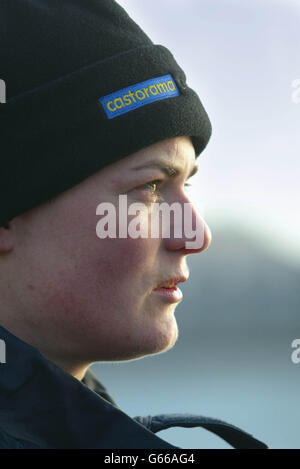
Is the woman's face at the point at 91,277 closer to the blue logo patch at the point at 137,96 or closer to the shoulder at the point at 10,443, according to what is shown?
the blue logo patch at the point at 137,96

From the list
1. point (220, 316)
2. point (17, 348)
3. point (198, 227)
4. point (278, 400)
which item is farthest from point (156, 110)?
point (220, 316)

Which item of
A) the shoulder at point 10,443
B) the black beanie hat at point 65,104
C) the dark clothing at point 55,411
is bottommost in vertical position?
the shoulder at point 10,443

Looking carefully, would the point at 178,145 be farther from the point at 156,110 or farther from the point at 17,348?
the point at 17,348

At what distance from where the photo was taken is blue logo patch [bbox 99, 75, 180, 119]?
1.92m

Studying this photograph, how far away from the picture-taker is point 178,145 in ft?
6.56

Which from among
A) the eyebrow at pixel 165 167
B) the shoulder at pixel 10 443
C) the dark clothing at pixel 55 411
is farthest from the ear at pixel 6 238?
the shoulder at pixel 10 443

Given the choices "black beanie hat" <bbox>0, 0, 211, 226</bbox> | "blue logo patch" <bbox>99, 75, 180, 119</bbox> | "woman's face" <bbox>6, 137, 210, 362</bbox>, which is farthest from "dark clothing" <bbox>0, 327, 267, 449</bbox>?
"blue logo patch" <bbox>99, 75, 180, 119</bbox>

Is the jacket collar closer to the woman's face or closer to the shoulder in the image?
the shoulder

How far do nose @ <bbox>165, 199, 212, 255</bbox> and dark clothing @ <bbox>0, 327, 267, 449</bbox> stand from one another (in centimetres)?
51

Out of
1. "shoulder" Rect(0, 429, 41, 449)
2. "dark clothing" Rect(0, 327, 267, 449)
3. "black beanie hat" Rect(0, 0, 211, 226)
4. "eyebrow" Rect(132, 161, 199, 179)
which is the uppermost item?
"black beanie hat" Rect(0, 0, 211, 226)

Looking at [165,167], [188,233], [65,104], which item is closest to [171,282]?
[188,233]

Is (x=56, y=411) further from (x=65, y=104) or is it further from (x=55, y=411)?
(x=65, y=104)

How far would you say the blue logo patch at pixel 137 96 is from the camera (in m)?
1.92

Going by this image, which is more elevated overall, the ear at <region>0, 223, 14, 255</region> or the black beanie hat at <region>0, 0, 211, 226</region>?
the black beanie hat at <region>0, 0, 211, 226</region>
